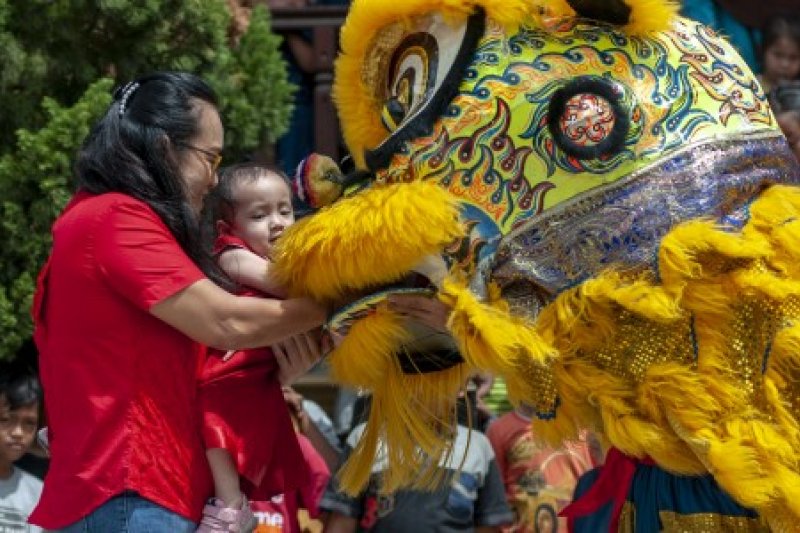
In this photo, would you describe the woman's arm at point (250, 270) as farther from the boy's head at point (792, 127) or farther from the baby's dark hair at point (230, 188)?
the boy's head at point (792, 127)

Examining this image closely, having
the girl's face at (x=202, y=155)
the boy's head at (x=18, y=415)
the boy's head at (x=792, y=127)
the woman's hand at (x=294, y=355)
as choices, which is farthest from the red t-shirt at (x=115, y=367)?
the boy's head at (x=792, y=127)

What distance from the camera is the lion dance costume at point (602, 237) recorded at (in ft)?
11.2

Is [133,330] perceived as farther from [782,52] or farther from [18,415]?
[782,52]

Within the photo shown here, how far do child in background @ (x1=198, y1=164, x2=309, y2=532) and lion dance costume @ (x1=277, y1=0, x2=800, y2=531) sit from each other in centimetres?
22

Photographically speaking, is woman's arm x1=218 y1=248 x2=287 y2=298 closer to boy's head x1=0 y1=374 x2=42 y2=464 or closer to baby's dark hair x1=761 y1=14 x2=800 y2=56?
boy's head x1=0 y1=374 x2=42 y2=464

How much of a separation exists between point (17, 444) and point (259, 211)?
5.40 feet

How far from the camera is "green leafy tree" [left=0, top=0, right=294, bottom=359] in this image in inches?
202

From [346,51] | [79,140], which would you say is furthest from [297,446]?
[79,140]

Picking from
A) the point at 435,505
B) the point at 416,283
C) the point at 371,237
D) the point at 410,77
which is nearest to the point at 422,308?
the point at 416,283

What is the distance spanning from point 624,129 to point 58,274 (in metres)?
1.19

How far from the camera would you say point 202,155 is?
3.71 m

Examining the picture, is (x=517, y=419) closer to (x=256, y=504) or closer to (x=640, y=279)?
(x=256, y=504)

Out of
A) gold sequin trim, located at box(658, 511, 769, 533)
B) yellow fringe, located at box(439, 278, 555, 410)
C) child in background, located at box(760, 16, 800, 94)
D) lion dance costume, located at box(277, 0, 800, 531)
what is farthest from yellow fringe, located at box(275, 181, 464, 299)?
child in background, located at box(760, 16, 800, 94)

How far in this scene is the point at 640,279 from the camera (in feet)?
11.3
